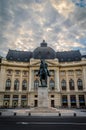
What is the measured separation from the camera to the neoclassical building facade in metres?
59.3

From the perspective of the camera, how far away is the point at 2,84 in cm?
6050

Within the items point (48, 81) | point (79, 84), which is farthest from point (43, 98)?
point (79, 84)

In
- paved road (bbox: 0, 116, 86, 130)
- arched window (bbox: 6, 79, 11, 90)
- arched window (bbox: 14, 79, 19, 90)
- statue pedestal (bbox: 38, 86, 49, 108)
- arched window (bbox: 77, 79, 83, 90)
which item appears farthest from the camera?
arched window (bbox: 14, 79, 19, 90)

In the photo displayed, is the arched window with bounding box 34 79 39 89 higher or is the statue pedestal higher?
the arched window with bounding box 34 79 39 89

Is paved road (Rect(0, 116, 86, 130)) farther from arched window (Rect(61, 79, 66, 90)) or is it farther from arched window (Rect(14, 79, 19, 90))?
arched window (Rect(61, 79, 66, 90))

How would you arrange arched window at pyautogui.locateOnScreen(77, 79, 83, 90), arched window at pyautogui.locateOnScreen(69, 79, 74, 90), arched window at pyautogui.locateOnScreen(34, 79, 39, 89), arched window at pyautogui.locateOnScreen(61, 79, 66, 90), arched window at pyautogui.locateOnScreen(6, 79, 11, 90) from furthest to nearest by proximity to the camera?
arched window at pyautogui.locateOnScreen(61, 79, 66, 90), arched window at pyautogui.locateOnScreen(69, 79, 74, 90), arched window at pyautogui.locateOnScreen(34, 79, 39, 89), arched window at pyautogui.locateOnScreen(6, 79, 11, 90), arched window at pyautogui.locateOnScreen(77, 79, 83, 90)

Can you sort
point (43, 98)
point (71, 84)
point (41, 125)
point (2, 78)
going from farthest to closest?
point (71, 84)
point (2, 78)
point (43, 98)
point (41, 125)

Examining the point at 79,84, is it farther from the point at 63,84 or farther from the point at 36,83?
the point at 36,83

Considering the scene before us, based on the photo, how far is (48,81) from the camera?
2468 inches

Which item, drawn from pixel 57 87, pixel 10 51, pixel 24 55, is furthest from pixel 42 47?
pixel 57 87

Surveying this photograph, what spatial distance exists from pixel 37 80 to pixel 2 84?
14945mm

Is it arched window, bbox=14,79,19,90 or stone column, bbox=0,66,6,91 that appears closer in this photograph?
stone column, bbox=0,66,6,91

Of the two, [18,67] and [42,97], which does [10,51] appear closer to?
[18,67]

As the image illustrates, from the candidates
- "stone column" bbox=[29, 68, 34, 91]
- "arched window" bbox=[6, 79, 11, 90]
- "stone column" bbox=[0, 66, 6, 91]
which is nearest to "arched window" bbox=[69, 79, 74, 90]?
"stone column" bbox=[29, 68, 34, 91]
